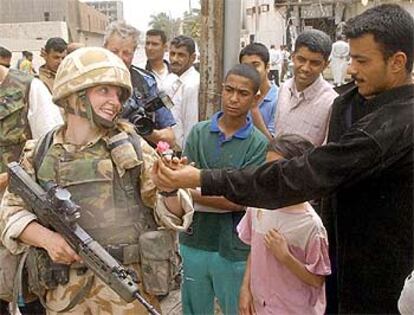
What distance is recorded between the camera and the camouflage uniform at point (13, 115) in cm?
298

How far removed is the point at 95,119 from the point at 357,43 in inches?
39.5

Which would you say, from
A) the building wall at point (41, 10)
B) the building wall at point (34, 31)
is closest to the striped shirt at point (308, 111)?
the building wall at point (34, 31)

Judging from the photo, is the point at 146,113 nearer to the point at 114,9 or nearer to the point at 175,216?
the point at 175,216

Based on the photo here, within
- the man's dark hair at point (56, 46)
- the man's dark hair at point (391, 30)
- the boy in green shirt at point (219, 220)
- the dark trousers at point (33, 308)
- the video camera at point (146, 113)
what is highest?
the man's dark hair at point (391, 30)

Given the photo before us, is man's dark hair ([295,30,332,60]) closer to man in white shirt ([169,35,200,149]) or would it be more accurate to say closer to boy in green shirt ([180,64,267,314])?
boy in green shirt ([180,64,267,314])

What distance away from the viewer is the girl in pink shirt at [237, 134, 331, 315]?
7.38 ft

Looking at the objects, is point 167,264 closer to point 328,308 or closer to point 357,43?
point 328,308

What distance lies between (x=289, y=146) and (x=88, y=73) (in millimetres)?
834

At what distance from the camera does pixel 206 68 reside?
3521 mm

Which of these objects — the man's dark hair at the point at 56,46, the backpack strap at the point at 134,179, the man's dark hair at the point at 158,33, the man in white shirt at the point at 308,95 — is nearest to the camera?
the backpack strap at the point at 134,179

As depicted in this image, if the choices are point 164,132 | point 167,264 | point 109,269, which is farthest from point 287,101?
point 109,269

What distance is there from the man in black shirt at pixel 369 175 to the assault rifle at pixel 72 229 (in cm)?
33

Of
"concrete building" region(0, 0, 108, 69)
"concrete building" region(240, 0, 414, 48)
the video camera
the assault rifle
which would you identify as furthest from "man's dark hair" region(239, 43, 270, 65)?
"concrete building" region(0, 0, 108, 69)

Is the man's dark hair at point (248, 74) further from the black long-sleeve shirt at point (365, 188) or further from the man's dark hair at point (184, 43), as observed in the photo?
the man's dark hair at point (184, 43)
